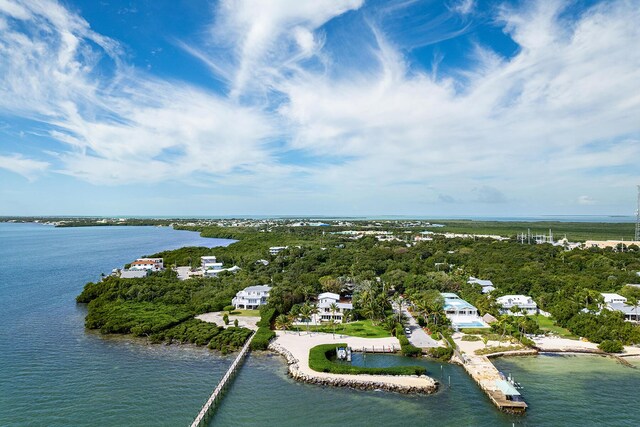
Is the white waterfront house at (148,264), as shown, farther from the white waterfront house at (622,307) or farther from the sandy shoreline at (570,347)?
the white waterfront house at (622,307)

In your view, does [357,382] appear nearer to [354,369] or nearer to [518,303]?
[354,369]

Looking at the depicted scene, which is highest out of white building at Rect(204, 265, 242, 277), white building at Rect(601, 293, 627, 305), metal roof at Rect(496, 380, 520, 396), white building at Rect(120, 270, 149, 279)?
white building at Rect(120, 270, 149, 279)

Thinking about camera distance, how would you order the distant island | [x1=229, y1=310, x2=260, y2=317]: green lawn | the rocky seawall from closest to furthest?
the rocky seawall
the distant island
[x1=229, y1=310, x2=260, y2=317]: green lawn

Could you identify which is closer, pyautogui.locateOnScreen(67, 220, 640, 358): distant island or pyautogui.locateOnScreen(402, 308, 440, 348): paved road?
pyautogui.locateOnScreen(402, 308, 440, 348): paved road

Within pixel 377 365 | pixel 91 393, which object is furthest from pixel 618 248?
pixel 91 393

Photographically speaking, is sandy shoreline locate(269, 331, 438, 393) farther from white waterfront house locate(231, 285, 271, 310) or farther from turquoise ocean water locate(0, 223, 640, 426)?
white waterfront house locate(231, 285, 271, 310)

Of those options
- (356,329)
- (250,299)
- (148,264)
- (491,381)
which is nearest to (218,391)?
(356,329)

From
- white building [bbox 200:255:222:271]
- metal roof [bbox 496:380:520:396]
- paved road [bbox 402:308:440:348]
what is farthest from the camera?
white building [bbox 200:255:222:271]

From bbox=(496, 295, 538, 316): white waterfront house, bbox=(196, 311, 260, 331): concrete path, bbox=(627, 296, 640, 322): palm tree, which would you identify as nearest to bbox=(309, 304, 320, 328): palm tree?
bbox=(196, 311, 260, 331): concrete path
